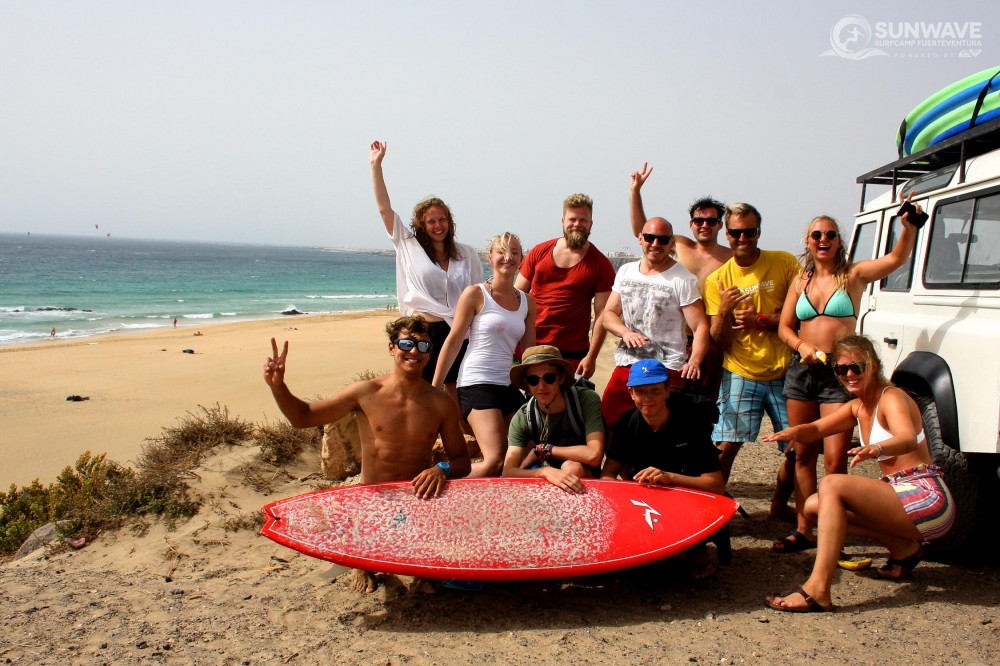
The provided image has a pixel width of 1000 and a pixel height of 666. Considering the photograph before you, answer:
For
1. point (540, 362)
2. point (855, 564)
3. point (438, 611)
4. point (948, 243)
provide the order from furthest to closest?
point (948, 243) < point (540, 362) < point (855, 564) < point (438, 611)

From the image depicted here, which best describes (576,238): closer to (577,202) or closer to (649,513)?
(577,202)

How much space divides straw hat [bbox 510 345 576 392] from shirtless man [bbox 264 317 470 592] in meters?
0.44

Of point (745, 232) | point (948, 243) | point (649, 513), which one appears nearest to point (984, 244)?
point (948, 243)

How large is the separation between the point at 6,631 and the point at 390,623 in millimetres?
1937

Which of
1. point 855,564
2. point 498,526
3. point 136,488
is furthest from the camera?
point 136,488

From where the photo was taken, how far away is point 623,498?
378 centimetres

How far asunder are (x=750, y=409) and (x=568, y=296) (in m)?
1.39

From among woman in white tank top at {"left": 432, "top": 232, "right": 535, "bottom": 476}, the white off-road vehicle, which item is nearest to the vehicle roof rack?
the white off-road vehicle

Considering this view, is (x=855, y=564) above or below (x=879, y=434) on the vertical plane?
below

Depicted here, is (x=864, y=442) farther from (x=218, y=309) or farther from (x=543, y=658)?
(x=218, y=309)

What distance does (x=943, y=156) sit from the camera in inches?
185

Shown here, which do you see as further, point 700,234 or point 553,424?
point 700,234

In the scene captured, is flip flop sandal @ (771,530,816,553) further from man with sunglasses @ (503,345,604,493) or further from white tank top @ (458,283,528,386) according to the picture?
white tank top @ (458,283,528,386)

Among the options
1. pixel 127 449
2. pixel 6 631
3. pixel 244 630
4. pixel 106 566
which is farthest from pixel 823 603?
pixel 127 449
